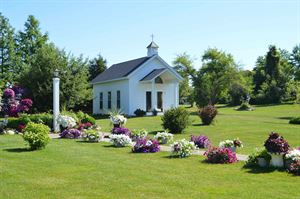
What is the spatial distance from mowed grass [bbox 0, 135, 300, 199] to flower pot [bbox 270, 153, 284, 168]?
1.59 ft

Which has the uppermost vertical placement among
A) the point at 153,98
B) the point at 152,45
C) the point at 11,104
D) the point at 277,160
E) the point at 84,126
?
the point at 152,45

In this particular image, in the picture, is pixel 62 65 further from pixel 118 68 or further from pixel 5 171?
pixel 5 171

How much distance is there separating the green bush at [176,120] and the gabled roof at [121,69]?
56.0 ft

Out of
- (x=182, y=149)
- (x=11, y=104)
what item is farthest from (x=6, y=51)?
(x=182, y=149)

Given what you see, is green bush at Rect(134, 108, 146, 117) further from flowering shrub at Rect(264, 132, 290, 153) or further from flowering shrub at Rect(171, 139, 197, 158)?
flowering shrub at Rect(264, 132, 290, 153)

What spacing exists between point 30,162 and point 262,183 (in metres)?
6.45

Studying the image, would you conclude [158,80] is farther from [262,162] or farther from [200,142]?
Answer: [262,162]

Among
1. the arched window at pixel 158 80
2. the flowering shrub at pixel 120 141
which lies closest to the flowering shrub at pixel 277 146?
the flowering shrub at pixel 120 141

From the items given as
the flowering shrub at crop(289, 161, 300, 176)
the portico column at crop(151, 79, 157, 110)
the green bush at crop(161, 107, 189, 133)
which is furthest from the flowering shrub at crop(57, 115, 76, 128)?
the portico column at crop(151, 79, 157, 110)

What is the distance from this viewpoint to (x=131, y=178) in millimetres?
9164

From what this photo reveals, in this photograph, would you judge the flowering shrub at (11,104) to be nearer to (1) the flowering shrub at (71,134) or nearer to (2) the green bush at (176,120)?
(1) the flowering shrub at (71,134)

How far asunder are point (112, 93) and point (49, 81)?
30.0ft

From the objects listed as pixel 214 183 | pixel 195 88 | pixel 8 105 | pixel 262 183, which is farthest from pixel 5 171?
pixel 195 88

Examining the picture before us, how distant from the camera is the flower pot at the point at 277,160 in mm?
10227
